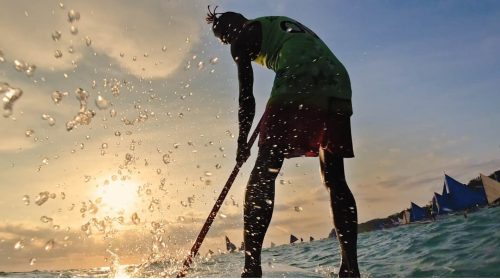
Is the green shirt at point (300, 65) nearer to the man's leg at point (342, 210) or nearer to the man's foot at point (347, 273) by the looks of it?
the man's leg at point (342, 210)

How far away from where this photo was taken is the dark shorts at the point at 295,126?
10.9 ft

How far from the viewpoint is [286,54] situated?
3.42 m

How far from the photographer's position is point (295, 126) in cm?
333

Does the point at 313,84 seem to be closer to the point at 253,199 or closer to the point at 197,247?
the point at 253,199

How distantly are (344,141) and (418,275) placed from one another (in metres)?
1.97

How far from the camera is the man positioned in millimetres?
3250

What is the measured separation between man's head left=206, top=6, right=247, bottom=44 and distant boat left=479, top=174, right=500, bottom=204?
51599 mm

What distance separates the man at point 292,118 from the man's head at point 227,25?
0.03 meters

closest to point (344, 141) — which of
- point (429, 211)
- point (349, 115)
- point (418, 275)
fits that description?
point (349, 115)

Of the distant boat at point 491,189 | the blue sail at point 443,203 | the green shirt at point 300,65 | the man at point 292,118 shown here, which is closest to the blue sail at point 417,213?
the blue sail at point 443,203

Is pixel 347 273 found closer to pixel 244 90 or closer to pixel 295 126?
pixel 295 126

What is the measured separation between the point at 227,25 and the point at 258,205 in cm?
164

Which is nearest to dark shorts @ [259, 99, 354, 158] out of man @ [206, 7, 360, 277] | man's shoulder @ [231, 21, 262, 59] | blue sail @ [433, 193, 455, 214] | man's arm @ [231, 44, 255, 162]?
man @ [206, 7, 360, 277]

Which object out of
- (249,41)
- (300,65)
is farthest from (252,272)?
(249,41)
